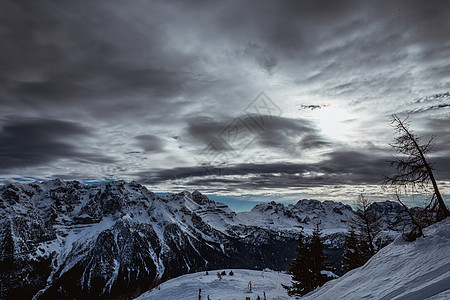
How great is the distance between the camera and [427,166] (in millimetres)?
13172

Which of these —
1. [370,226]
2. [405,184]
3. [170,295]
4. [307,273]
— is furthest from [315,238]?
[170,295]

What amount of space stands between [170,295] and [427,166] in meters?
24.5

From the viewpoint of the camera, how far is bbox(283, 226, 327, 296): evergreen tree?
24023 mm

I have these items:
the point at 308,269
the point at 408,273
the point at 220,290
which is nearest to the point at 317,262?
the point at 308,269

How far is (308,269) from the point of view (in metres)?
25.0

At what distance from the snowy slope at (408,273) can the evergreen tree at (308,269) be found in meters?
14.3

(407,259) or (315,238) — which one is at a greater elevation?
(407,259)

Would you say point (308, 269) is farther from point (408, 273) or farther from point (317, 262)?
point (408, 273)

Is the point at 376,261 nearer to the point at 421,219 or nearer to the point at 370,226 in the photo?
the point at 421,219

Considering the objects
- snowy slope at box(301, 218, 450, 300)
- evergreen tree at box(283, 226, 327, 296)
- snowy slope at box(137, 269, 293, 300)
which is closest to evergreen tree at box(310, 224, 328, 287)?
evergreen tree at box(283, 226, 327, 296)

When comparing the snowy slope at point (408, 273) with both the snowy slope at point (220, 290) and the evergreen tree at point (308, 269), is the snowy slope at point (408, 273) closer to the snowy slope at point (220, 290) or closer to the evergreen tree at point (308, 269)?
the snowy slope at point (220, 290)

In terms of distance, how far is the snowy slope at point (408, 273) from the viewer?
6.94 metres

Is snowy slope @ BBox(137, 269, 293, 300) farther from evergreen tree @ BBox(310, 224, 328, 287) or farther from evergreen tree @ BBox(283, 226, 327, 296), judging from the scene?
evergreen tree @ BBox(310, 224, 328, 287)

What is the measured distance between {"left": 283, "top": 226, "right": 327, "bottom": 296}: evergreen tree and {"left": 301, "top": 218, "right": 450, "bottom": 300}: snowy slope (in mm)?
14296
